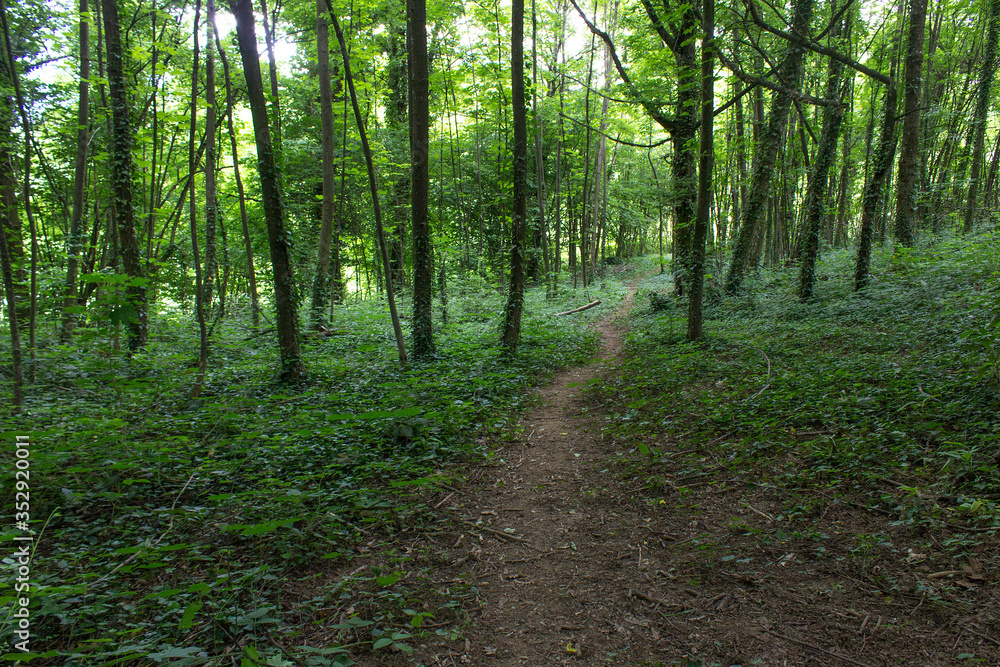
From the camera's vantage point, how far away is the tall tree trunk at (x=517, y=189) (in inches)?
371

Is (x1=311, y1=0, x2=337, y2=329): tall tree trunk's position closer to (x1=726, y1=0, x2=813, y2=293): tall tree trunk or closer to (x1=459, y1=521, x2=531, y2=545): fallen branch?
(x1=459, y1=521, x2=531, y2=545): fallen branch

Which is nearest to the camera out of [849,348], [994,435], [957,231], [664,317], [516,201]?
[994,435]

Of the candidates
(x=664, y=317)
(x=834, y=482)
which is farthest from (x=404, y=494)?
(x=664, y=317)

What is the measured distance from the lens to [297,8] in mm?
16250

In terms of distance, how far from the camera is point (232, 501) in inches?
160

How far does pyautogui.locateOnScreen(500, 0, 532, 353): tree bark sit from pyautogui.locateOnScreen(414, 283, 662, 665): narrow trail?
437cm

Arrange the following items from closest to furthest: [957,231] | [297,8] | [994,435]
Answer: [994,435] < [957,231] < [297,8]

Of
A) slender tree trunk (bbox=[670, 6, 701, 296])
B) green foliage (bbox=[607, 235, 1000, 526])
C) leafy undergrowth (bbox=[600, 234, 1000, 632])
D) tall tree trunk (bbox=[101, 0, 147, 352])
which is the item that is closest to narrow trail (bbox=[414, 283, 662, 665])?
leafy undergrowth (bbox=[600, 234, 1000, 632])

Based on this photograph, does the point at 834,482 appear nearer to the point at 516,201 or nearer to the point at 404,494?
the point at 404,494

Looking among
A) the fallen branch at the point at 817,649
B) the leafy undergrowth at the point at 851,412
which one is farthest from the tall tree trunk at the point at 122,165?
the fallen branch at the point at 817,649

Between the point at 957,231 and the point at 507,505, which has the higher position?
the point at 957,231

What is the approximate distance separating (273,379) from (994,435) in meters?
9.09

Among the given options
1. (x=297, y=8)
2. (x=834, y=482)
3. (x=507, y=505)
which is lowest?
(x=507, y=505)

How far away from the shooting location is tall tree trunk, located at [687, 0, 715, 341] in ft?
24.7
